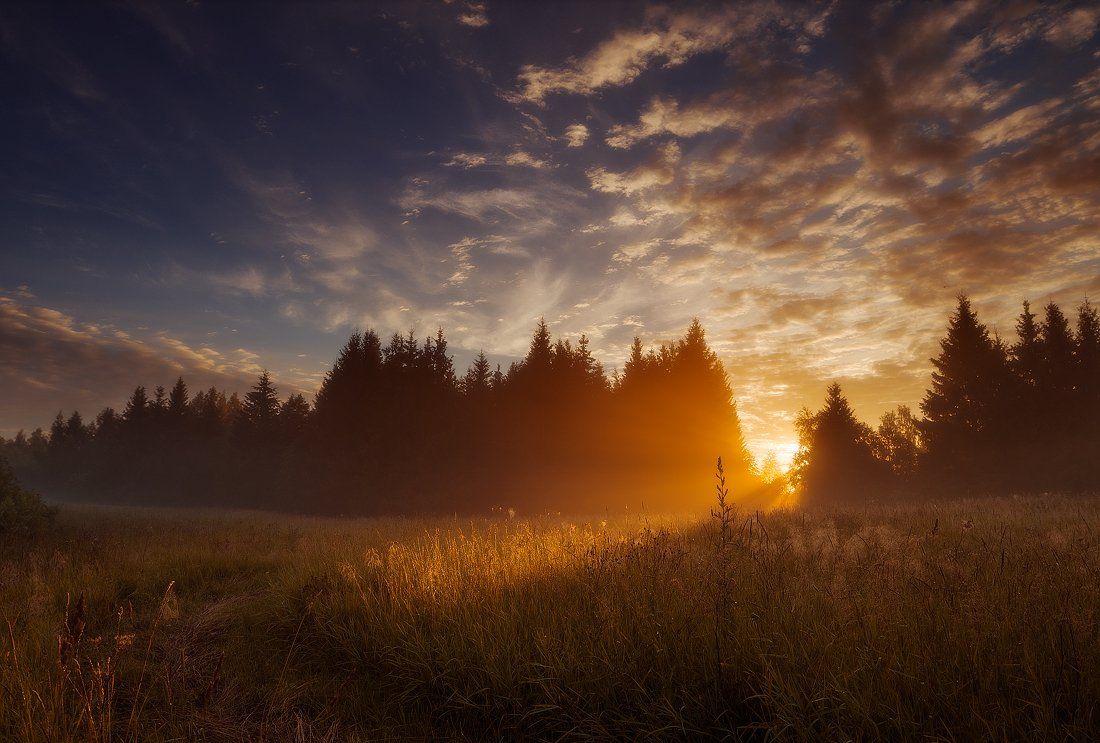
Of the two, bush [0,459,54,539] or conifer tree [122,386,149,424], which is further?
conifer tree [122,386,149,424]

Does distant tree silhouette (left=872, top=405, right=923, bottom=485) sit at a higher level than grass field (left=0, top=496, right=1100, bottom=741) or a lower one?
higher

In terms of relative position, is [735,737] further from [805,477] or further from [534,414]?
[805,477]

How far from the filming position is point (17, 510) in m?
12.4

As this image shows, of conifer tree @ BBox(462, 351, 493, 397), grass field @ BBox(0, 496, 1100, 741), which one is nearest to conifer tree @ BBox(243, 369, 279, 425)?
conifer tree @ BBox(462, 351, 493, 397)

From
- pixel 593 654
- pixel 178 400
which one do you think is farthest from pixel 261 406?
pixel 593 654

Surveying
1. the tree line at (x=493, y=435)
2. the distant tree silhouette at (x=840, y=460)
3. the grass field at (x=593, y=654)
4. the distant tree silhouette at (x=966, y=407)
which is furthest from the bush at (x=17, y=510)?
the distant tree silhouette at (x=966, y=407)

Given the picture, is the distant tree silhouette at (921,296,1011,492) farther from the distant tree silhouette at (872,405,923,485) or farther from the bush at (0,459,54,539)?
the bush at (0,459,54,539)

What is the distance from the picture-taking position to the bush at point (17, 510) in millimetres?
12039

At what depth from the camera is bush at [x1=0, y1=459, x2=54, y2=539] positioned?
39.5 ft

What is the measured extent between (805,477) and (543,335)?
70.8 feet

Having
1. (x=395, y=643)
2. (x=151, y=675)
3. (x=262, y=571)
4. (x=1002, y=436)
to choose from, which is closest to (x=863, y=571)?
(x=395, y=643)

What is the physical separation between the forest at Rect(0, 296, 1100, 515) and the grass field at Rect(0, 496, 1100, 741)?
2347 centimetres

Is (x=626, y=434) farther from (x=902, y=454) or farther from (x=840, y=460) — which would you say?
(x=902, y=454)

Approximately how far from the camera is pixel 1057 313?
87.7ft
